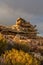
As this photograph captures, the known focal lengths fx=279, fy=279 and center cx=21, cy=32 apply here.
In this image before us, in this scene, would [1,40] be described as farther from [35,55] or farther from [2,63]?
[2,63]

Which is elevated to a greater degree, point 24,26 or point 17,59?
point 24,26

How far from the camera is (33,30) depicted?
124 feet

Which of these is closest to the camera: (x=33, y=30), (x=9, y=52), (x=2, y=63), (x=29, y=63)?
(x=2, y=63)

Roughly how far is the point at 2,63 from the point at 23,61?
1.73 meters

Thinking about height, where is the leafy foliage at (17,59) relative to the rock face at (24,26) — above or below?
below

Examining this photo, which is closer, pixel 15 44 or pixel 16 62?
pixel 16 62

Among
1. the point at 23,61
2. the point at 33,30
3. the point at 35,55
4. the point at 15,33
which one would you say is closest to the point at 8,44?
the point at 35,55

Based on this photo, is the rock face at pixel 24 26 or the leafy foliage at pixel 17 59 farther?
the rock face at pixel 24 26

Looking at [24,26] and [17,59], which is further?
[24,26]

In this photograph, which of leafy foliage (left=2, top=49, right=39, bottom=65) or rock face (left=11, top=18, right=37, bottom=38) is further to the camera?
rock face (left=11, top=18, right=37, bottom=38)

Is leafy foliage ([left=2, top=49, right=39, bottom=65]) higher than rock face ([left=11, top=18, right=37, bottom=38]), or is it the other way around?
rock face ([left=11, top=18, right=37, bottom=38])

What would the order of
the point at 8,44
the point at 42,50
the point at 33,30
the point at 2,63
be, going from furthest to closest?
the point at 33,30 < the point at 42,50 < the point at 8,44 < the point at 2,63

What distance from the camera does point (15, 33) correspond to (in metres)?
32.7

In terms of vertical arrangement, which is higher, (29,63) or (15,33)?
(15,33)
